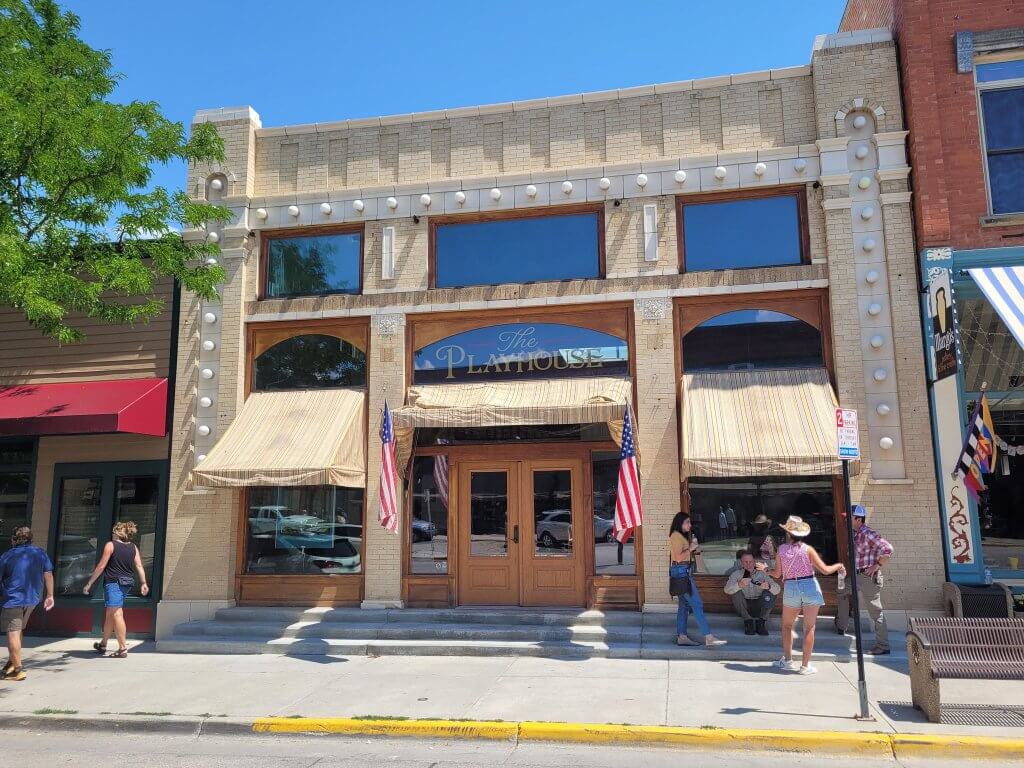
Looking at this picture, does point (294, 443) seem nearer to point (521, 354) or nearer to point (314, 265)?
point (314, 265)

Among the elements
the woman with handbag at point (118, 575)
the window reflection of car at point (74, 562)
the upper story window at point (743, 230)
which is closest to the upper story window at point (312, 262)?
the woman with handbag at point (118, 575)

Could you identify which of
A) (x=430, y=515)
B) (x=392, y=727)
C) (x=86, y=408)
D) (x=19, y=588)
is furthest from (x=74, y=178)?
(x=392, y=727)

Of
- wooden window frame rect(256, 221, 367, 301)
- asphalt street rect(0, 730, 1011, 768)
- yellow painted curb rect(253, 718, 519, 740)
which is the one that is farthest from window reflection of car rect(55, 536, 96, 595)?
yellow painted curb rect(253, 718, 519, 740)

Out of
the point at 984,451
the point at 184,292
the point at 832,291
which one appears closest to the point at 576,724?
the point at 984,451

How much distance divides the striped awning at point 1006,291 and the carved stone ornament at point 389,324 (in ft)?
27.0

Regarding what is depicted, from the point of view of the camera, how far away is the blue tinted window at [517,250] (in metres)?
12.7

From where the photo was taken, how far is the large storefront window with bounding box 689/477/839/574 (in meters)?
11.4

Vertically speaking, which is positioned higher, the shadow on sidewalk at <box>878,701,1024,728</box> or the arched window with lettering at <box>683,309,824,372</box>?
the arched window with lettering at <box>683,309,824,372</box>

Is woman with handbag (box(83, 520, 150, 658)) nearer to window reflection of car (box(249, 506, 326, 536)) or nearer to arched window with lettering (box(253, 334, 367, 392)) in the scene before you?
window reflection of car (box(249, 506, 326, 536))

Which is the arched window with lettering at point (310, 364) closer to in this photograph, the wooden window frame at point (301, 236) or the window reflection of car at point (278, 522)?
the wooden window frame at point (301, 236)

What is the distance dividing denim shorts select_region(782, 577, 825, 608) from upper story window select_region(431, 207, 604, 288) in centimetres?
557

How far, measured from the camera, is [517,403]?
11742mm

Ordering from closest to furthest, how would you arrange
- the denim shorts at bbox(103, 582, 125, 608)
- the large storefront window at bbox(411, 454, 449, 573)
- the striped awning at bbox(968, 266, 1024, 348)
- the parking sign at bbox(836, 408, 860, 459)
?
the parking sign at bbox(836, 408, 860, 459), the striped awning at bbox(968, 266, 1024, 348), the denim shorts at bbox(103, 582, 125, 608), the large storefront window at bbox(411, 454, 449, 573)

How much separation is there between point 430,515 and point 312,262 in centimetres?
478
